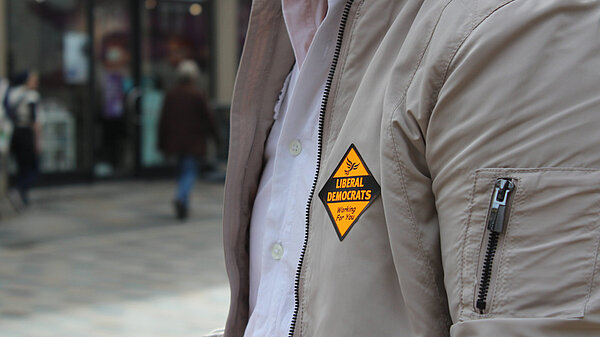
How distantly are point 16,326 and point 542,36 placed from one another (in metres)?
4.74

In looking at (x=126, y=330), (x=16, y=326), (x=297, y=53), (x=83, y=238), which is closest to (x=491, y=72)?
(x=297, y=53)

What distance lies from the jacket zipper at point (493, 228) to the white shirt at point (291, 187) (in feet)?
1.56

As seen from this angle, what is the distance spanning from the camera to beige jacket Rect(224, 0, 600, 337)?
86 centimetres

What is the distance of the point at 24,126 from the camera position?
9.25 meters

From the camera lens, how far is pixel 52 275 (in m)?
6.34

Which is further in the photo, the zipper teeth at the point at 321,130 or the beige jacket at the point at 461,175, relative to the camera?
the zipper teeth at the point at 321,130

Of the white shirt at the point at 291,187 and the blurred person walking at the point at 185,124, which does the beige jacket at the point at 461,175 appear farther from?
the blurred person walking at the point at 185,124

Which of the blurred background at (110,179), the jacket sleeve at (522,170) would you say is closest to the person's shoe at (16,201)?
the blurred background at (110,179)

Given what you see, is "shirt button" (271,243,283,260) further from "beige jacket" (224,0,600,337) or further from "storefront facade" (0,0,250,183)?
"storefront facade" (0,0,250,183)

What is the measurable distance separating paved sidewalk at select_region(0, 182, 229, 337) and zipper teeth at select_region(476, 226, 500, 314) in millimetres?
4071

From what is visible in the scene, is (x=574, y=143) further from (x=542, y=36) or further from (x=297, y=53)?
(x=297, y=53)

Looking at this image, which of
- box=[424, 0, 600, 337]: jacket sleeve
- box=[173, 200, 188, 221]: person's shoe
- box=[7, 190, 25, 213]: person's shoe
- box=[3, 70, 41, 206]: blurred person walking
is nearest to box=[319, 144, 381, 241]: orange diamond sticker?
box=[424, 0, 600, 337]: jacket sleeve

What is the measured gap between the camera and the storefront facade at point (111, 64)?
10.8 metres

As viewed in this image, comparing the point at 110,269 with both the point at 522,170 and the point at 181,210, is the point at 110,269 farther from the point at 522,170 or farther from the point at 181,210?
the point at 522,170
